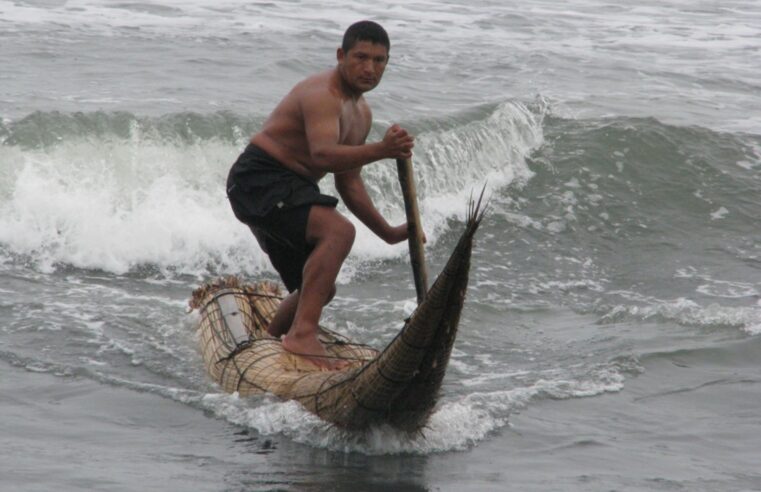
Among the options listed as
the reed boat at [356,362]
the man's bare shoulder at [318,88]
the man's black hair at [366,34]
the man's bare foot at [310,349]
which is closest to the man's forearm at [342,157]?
the man's bare shoulder at [318,88]

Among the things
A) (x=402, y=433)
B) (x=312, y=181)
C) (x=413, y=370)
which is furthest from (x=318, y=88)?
(x=402, y=433)

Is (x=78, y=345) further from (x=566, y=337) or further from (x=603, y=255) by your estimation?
(x=603, y=255)

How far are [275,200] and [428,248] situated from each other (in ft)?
17.6

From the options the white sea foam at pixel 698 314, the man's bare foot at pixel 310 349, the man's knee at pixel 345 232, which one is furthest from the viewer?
the white sea foam at pixel 698 314

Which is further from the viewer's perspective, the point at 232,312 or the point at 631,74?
A: the point at 631,74

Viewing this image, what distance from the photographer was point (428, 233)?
12.1 meters

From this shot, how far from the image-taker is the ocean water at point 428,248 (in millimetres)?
6016

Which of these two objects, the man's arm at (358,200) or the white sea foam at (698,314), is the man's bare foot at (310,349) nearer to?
the man's arm at (358,200)

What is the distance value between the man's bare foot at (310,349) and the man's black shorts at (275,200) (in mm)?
403

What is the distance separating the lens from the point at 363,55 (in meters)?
6.16

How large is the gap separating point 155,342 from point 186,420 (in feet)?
5.50

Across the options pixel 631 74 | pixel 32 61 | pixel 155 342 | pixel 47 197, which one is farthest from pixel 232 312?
pixel 631 74

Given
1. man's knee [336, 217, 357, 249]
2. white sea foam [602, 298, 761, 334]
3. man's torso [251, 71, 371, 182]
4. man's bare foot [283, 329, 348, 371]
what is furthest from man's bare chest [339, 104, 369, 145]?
white sea foam [602, 298, 761, 334]

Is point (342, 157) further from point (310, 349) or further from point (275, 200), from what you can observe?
point (310, 349)
